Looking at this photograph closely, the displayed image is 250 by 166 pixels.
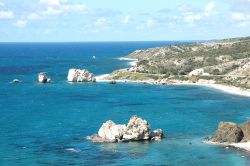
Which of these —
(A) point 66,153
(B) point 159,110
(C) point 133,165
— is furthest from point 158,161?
(B) point 159,110

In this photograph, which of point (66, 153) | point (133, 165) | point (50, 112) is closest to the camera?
point (133, 165)

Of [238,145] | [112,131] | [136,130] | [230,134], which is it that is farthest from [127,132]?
[238,145]

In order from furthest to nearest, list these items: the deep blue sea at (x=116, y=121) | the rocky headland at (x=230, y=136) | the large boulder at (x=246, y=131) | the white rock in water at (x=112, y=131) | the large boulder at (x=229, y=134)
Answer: the white rock in water at (x=112, y=131) → the large boulder at (x=246, y=131) → the large boulder at (x=229, y=134) → the rocky headland at (x=230, y=136) → the deep blue sea at (x=116, y=121)

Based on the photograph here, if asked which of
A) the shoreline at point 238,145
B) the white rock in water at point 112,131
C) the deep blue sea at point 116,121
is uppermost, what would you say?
the white rock in water at point 112,131

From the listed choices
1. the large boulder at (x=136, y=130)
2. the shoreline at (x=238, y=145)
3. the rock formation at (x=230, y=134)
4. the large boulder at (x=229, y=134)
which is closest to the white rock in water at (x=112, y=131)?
the large boulder at (x=136, y=130)

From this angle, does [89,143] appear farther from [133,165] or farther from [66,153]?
[133,165]

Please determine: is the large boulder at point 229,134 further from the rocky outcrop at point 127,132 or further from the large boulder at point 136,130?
the large boulder at point 136,130

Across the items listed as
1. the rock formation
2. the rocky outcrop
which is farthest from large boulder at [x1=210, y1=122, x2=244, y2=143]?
the rocky outcrop
